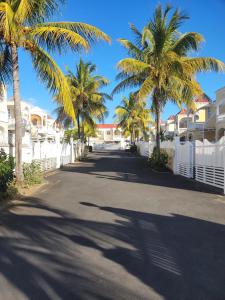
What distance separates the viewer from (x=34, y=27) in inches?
514

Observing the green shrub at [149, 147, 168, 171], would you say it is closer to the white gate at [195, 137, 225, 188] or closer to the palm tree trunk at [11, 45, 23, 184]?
the white gate at [195, 137, 225, 188]

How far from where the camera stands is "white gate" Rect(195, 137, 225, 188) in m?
Answer: 13.3

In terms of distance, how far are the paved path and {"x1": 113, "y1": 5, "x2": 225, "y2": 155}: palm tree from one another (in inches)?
452

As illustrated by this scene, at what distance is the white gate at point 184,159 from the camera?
1798cm

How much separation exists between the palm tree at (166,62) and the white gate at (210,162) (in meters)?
5.53

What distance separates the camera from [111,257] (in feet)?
18.4

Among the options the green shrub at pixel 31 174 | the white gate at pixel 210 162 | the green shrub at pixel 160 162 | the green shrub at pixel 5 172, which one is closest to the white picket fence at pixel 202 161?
the white gate at pixel 210 162

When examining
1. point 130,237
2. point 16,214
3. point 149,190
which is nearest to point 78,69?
point 149,190

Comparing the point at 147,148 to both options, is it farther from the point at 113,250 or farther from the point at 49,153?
the point at 113,250

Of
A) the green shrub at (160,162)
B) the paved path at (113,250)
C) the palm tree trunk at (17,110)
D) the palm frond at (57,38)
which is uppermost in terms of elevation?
the palm frond at (57,38)

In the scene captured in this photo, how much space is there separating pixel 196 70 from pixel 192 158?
246 inches

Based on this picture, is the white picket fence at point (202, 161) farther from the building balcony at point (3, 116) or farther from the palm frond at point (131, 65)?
the building balcony at point (3, 116)

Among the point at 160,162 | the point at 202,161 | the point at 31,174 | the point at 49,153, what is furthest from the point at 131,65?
the point at 31,174

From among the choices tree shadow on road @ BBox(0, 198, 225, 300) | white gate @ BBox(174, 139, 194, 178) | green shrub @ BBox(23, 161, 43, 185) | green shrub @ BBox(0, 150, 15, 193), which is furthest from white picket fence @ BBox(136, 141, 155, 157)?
tree shadow on road @ BBox(0, 198, 225, 300)
